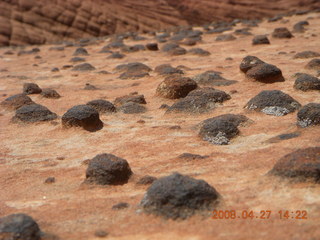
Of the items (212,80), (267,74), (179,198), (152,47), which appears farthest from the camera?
(152,47)

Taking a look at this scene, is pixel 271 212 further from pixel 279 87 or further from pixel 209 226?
pixel 279 87

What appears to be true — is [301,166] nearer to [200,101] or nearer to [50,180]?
[50,180]

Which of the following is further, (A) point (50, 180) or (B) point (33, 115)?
(B) point (33, 115)

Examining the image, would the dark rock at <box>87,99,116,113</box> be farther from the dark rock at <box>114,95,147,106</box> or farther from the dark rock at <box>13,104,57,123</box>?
the dark rock at <box>13,104,57,123</box>

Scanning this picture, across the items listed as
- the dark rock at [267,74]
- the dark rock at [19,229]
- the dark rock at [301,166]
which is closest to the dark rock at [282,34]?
the dark rock at [267,74]

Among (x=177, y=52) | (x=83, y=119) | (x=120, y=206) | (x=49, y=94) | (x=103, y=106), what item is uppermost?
(x=120, y=206)

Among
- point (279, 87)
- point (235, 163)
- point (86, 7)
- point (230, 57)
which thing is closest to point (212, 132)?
point (235, 163)

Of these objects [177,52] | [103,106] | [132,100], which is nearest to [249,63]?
[132,100]
